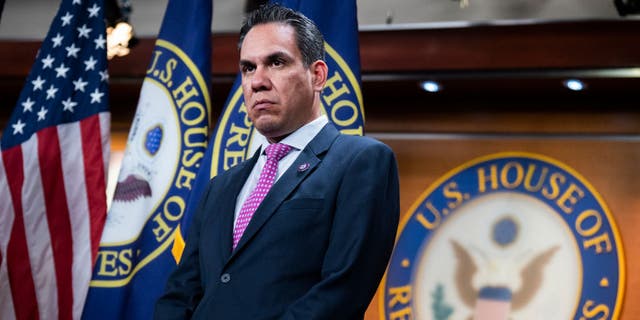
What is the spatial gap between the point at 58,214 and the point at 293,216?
2.32 metres

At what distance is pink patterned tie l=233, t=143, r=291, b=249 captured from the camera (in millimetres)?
1896

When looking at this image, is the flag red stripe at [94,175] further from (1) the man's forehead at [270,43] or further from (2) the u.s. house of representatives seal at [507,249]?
(1) the man's forehead at [270,43]

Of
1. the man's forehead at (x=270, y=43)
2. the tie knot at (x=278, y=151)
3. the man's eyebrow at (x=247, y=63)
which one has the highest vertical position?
the man's forehead at (x=270, y=43)

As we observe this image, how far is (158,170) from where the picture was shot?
11.7 feet

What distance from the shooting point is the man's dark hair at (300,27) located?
78.2 inches

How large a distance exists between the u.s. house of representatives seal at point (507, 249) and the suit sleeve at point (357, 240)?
272 cm

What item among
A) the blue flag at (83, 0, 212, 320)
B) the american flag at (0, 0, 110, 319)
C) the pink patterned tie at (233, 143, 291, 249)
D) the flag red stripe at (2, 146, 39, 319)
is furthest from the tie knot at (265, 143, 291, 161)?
Result: the flag red stripe at (2, 146, 39, 319)

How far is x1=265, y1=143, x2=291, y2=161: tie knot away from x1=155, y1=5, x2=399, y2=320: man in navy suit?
0.04 ft

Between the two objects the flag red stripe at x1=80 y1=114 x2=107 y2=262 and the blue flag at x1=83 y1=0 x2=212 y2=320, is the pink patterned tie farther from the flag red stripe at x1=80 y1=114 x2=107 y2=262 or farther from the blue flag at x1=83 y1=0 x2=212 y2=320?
the flag red stripe at x1=80 y1=114 x2=107 y2=262

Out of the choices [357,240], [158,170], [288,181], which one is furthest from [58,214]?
[357,240]

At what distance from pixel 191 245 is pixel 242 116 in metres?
1.29

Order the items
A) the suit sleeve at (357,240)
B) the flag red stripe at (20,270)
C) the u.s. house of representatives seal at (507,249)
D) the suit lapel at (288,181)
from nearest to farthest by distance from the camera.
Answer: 1. the suit sleeve at (357,240)
2. the suit lapel at (288,181)
3. the flag red stripe at (20,270)
4. the u.s. house of representatives seal at (507,249)

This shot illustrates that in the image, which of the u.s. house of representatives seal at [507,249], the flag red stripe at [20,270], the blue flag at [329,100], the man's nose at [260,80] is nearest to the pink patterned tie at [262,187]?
the man's nose at [260,80]

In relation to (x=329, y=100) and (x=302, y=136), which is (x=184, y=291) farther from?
(x=329, y=100)
